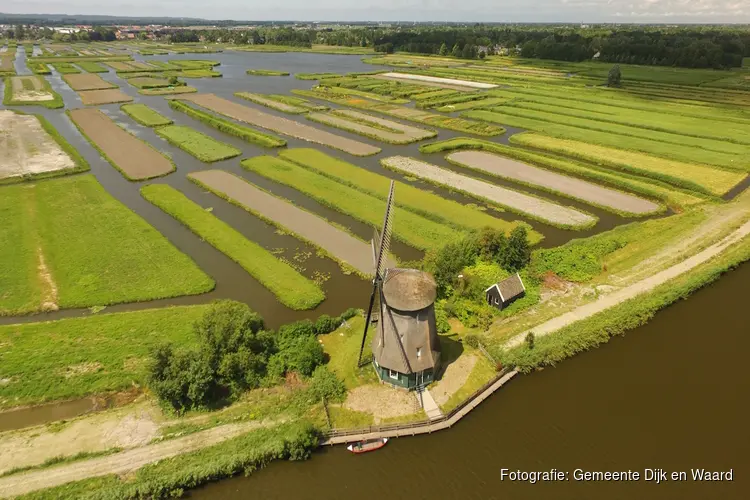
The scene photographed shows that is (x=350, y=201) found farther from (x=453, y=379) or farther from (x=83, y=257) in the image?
(x=453, y=379)

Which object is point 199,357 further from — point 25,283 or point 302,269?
point 25,283

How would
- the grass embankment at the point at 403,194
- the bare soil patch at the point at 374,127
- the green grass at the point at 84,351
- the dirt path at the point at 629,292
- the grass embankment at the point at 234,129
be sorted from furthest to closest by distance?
the bare soil patch at the point at 374,127 → the grass embankment at the point at 234,129 → the grass embankment at the point at 403,194 → the dirt path at the point at 629,292 → the green grass at the point at 84,351

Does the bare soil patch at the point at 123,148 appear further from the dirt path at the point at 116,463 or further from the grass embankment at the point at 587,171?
the dirt path at the point at 116,463

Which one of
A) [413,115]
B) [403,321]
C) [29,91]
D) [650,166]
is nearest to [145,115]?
[29,91]

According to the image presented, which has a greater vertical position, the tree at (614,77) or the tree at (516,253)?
the tree at (614,77)

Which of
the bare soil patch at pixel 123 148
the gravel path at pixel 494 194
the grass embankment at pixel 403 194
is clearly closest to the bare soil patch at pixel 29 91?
the bare soil patch at pixel 123 148

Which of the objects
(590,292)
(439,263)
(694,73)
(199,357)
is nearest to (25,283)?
(199,357)
